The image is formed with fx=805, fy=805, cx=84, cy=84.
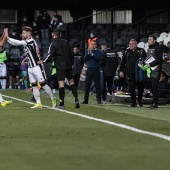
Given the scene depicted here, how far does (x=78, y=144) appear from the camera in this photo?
1110cm

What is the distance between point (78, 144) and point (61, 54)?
931cm

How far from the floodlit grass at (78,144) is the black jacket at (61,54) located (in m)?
3.05

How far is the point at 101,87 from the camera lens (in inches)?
1025

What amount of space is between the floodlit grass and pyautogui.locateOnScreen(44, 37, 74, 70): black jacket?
3051 millimetres

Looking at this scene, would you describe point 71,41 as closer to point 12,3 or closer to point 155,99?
point 12,3

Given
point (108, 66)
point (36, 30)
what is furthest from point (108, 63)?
point (36, 30)

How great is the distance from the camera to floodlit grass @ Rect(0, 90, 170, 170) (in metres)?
9.02

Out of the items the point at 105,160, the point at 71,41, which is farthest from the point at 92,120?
the point at 71,41

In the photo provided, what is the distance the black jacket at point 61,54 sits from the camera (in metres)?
20.1

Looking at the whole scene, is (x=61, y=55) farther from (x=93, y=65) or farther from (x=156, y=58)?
(x=93, y=65)

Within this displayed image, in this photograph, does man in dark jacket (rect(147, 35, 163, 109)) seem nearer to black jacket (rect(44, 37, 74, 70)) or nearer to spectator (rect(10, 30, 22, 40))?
black jacket (rect(44, 37, 74, 70))

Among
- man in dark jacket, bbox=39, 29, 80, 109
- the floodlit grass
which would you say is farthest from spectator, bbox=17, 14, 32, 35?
the floodlit grass

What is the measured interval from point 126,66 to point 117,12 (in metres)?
25.9

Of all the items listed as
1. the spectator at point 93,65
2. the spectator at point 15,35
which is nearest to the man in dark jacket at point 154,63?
the spectator at point 93,65
